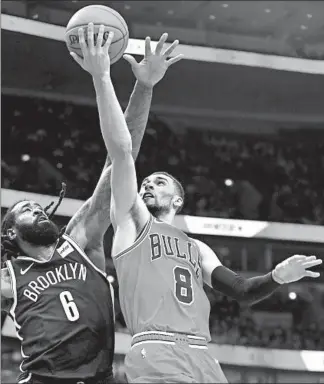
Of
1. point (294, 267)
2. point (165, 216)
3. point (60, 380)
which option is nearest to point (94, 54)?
point (165, 216)

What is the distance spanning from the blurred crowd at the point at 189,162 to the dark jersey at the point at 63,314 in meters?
10.0

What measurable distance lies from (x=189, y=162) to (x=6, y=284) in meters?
12.0

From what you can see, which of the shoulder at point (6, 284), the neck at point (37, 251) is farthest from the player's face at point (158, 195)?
the shoulder at point (6, 284)

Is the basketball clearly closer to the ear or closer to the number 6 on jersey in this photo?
the ear

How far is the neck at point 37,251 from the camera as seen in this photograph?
411 centimetres

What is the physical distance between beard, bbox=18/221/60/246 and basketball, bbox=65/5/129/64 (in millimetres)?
862

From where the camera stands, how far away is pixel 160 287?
369cm

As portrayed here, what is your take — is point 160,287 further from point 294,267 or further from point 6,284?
point 6,284

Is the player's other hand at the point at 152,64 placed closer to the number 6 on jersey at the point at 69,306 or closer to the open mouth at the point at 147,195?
the open mouth at the point at 147,195

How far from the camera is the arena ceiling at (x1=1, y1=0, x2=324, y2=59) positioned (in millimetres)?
15875

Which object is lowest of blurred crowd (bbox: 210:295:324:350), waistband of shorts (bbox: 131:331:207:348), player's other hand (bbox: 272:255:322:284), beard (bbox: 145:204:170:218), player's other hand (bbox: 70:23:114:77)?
blurred crowd (bbox: 210:295:324:350)

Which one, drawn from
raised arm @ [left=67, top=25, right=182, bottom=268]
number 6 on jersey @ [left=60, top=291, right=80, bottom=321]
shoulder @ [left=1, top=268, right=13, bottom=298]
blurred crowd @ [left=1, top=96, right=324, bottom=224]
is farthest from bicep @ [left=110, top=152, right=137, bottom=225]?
blurred crowd @ [left=1, top=96, right=324, bottom=224]

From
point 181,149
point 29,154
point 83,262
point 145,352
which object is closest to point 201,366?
point 145,352

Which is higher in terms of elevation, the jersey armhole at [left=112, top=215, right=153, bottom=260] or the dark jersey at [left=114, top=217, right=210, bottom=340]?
the jersey armhole at [left=112, top=215, right=153, bottom=260]
